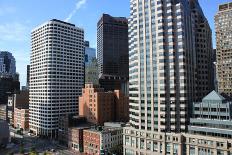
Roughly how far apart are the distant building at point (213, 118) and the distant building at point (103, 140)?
4948 centimetres

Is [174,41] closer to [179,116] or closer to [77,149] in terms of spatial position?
[179,116]

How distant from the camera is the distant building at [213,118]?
133m

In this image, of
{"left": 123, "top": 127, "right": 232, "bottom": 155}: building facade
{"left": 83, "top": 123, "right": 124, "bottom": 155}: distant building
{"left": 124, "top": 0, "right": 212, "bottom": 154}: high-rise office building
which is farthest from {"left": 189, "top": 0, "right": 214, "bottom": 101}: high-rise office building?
{"left": 83, "top": 123, "right": 124, "bottom": 155}: distant building

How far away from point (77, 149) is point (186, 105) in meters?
76.2

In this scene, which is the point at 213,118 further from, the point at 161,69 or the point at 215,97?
the point at 161,69

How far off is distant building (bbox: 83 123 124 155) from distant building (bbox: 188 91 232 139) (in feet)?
162

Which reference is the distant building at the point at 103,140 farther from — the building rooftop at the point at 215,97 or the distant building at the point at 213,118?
the building rooftop at the point at 215,97

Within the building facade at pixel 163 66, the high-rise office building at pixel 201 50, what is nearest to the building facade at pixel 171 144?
the building facade at pixel 163 66

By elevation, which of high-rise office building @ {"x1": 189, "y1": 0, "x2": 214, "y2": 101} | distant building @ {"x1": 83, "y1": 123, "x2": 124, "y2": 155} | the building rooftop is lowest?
distant building @ {"x1": 83, "y1": 123, "x2": 124, "y2": 155}

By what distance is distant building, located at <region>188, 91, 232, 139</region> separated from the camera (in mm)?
133250

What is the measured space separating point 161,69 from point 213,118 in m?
36.4

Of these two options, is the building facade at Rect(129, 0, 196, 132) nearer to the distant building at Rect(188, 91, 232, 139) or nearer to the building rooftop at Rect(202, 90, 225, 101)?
the distant building at Rect(188, 91, 232, 139)

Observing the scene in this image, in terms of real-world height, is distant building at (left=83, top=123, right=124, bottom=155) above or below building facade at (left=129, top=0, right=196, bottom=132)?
below

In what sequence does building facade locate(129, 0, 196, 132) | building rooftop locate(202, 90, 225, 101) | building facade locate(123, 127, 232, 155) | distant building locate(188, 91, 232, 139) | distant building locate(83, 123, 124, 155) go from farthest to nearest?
1. distant building locate(83, 123, 124, 155)
2. building facade locate(129, 0, 196, 132)
3. building rooftop locate(202, 90, 225, 101)
4. distant building locate(188, 91, 232, 139)
5. building facade locate(123, 127, 232, 155)
